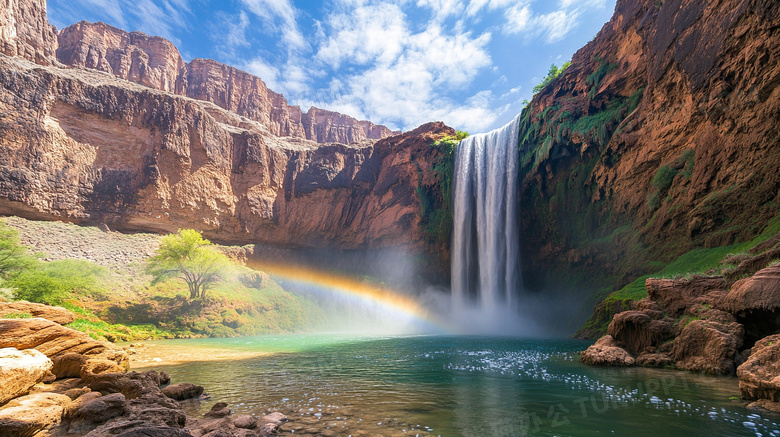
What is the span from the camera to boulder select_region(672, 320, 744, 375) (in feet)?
30.4

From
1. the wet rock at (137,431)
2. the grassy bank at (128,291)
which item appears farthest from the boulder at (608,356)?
the grassy bank at (128,291)

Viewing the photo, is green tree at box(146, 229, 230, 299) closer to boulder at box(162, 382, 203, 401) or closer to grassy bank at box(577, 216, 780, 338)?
boulder at box(162, 382, 203, 401)

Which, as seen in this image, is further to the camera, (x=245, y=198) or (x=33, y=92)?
(x=245, y=198)

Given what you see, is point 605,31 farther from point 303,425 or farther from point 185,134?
point 185,134

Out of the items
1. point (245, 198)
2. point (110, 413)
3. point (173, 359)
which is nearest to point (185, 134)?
point (245, 198)

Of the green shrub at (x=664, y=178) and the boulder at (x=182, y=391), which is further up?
the green shrub at (x=664, y=178)

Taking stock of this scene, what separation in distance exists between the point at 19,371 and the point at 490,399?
995 cm

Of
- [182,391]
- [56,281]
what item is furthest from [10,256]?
[182,391]

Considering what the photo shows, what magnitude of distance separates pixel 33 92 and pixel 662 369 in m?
62.8

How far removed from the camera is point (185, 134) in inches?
1957

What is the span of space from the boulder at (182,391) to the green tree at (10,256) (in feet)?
97.7

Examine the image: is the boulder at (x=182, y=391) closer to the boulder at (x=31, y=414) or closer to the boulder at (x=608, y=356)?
the boulder at (x=31, y=414)

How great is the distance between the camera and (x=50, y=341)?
29.2 ft

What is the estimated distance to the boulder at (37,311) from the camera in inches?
396
